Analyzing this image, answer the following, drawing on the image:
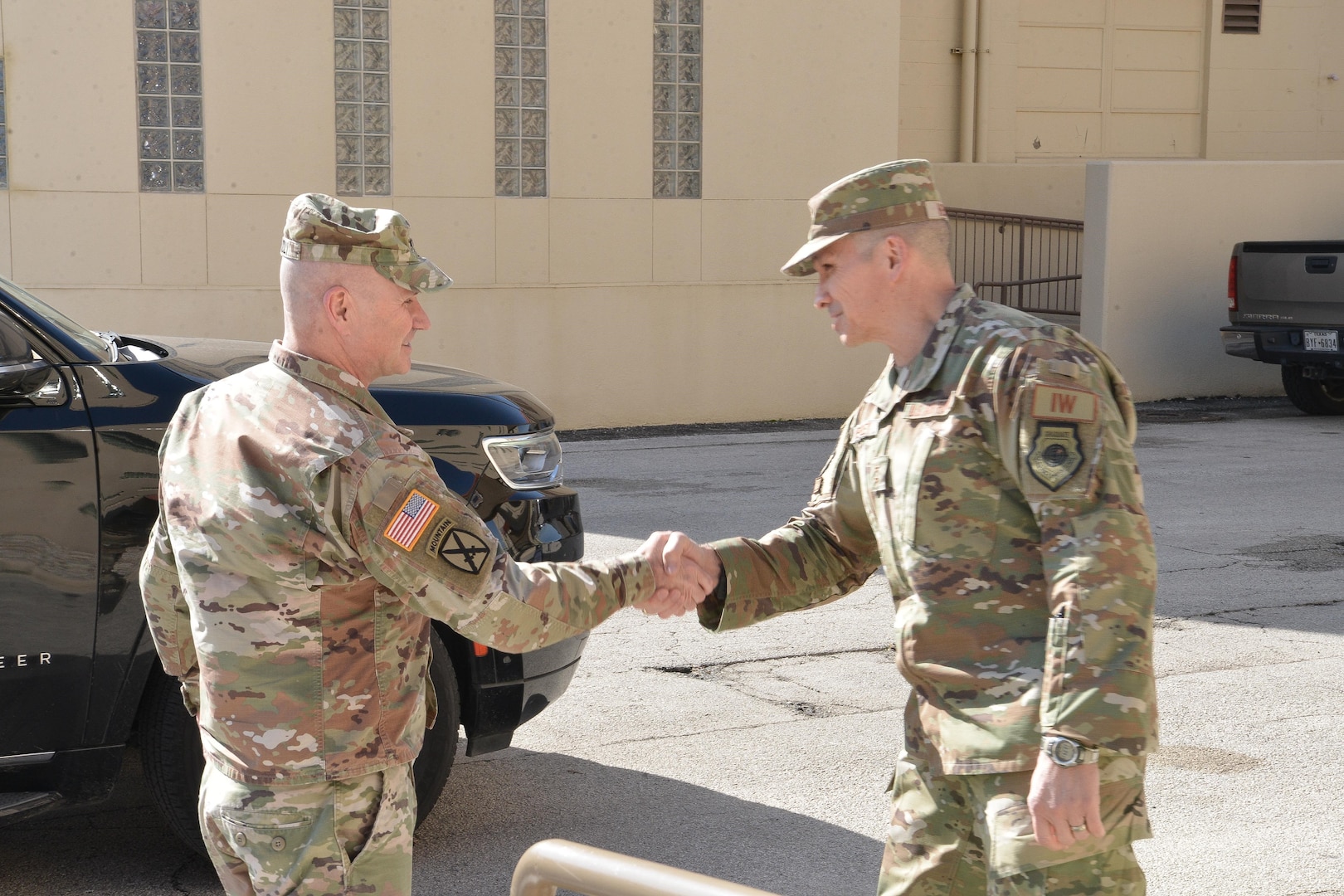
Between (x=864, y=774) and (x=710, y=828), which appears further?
(x=864, y=774)

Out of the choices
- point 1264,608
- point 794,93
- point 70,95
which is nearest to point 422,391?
point 1264,608

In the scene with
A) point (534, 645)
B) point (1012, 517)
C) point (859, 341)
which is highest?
point (859, 341)

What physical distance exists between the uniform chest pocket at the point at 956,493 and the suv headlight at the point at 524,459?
2.19 meters

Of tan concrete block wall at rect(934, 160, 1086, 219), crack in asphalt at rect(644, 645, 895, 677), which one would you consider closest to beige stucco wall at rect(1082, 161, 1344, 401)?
tan concrete block wall at rect(934, 160, 1086, 219)

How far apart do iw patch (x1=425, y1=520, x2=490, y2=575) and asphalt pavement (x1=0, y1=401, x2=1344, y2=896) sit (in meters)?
2.06

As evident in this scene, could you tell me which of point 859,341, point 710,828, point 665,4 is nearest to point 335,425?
point 859,341

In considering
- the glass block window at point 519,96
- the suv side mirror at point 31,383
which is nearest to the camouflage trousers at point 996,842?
the suv side mirror at point 31,383

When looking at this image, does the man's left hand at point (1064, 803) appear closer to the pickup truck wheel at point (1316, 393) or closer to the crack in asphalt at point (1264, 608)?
the crack in asphalt at point (1264, 608)

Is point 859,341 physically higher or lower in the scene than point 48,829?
higher

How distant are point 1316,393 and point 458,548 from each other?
603 inches

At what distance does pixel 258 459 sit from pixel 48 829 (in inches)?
114

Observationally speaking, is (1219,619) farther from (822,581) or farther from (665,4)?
(665,4)

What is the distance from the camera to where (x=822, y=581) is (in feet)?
11.2

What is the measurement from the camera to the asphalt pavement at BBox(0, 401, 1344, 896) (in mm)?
4898
